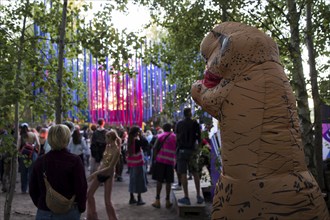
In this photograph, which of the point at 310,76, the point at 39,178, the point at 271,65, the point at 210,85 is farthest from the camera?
the point at 310,76

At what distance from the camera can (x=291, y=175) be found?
2.48m

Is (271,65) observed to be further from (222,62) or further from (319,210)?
(319,210)

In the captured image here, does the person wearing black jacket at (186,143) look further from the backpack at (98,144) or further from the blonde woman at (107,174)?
the backpack at (98,144)

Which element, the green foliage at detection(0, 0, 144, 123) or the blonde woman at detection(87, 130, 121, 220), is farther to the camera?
the blonde woman at detection(87, 130, 121, 220)

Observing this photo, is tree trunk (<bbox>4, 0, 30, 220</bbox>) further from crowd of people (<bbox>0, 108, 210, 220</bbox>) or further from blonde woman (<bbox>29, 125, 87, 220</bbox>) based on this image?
blonde woman (<bbox>29, 125, 87, 220</bbox>)

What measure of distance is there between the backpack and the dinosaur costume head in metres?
7.37

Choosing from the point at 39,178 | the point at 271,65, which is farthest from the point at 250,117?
the point at 39,178

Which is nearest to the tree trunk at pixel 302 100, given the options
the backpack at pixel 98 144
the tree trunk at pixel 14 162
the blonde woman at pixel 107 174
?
the blonde woman at pixel 107 174

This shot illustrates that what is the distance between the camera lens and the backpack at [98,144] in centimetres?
981

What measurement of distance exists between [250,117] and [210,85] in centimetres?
46

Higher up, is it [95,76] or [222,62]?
[95,76]

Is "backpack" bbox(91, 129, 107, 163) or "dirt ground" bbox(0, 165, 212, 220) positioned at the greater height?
"backpack" bbox(91, 129, 107, 163)

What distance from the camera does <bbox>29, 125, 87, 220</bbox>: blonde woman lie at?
12.1 feet

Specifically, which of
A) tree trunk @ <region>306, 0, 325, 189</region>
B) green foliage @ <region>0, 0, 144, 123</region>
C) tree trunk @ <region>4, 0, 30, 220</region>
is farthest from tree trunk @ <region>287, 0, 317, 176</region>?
tree trunk @ <region>4, 0, 30, 220</region>
